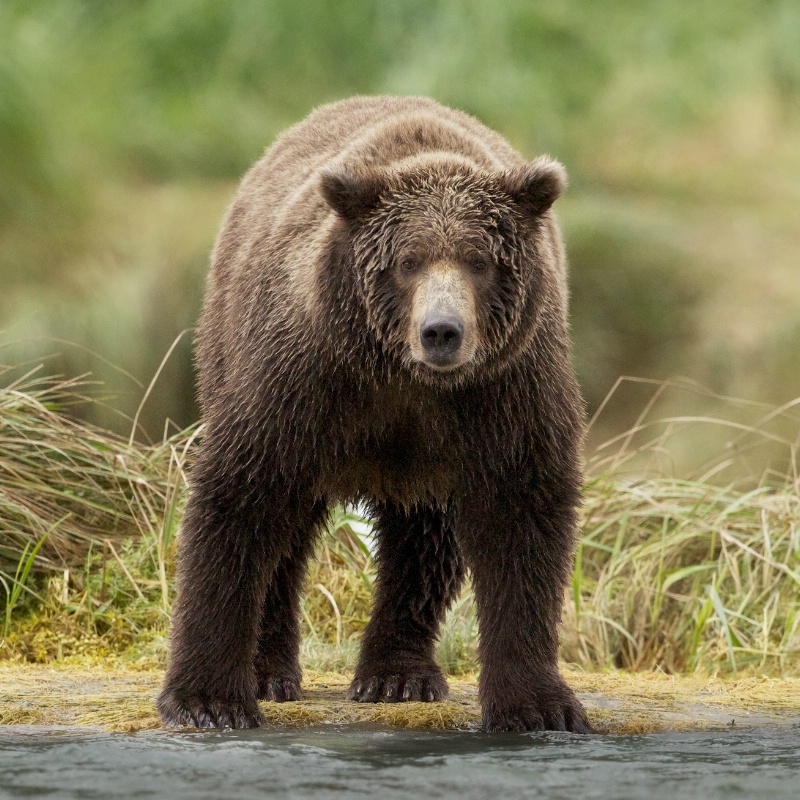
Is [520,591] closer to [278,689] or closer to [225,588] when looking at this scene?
[225,588]

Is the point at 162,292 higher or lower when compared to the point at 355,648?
higher

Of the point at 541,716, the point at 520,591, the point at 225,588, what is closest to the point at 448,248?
the point at 520,591

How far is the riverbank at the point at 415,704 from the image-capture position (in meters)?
5.04

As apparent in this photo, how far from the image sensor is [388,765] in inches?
166

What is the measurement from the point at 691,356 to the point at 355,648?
605 centimetres

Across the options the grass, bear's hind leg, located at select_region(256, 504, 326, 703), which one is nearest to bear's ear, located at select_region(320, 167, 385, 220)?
bear's hind leg, located at select_region(256, 504, 326, 703)

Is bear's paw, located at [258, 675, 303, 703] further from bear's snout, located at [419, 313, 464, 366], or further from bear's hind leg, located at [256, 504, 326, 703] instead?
bear's snout, located at [419, 313, 464, 366]

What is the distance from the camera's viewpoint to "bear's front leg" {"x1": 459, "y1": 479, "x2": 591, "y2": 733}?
5121 millimetres

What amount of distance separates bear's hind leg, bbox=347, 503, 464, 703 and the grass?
0.90 metres

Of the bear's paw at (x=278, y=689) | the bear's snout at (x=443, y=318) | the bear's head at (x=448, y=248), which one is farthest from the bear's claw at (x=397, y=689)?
the bear's snout at (x=443, y=318)

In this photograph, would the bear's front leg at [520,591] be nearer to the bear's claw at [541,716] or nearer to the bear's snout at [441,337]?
the bear's claw at [541,716]

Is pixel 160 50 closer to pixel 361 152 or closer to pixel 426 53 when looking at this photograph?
pixel 426 53

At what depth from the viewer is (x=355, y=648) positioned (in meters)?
6.98

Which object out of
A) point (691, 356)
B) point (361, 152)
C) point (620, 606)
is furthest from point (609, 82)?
point (361, 152)
